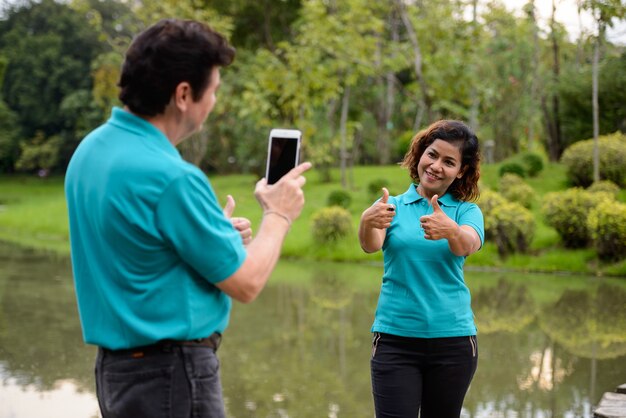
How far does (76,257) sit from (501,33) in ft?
75.8

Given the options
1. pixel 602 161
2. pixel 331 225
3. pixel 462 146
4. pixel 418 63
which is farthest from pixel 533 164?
pixel 462 146

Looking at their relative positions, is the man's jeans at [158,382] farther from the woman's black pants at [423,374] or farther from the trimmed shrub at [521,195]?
the trimmed shrub at [521,195]

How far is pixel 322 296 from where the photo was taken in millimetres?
9742

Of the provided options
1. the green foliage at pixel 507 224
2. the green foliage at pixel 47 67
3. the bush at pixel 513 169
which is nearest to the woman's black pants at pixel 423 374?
the green foliage at pixel 507 224

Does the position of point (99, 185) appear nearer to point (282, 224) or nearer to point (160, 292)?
point (160, 292)

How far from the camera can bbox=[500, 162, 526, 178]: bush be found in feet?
54.4

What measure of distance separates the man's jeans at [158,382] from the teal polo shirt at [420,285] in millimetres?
1192

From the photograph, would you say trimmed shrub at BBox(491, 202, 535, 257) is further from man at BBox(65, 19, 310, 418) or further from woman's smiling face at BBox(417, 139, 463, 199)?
man at BBox(65, 19, 310, 418)

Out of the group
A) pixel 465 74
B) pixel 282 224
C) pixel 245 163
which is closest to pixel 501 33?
pixel 465 74

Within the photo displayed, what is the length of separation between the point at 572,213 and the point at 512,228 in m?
0.88

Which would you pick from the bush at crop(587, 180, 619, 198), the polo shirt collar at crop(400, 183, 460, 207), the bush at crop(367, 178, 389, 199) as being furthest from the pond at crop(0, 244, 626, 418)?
the bush at crop(367, 178, 389, 199)

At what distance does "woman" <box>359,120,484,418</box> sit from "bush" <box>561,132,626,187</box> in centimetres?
1241

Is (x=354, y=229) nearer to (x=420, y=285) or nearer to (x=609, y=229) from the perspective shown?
(x=609, y=229)

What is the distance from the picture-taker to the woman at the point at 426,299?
287 centimetres
